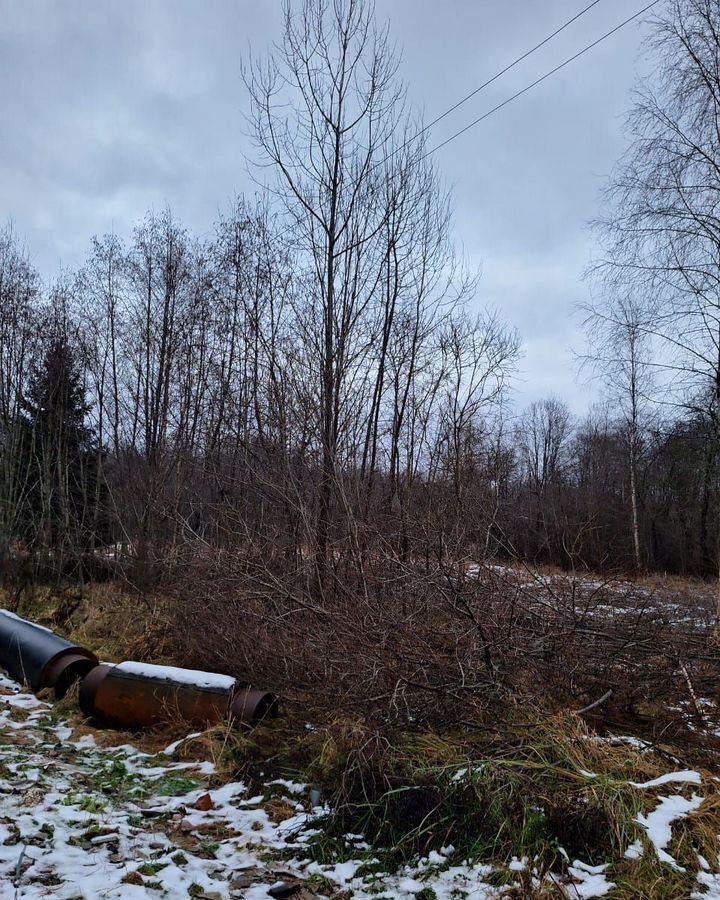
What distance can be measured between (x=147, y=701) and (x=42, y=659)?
1.78 meters

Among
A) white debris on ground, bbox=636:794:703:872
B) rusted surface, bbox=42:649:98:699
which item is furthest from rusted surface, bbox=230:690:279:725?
A: white debris on ground, bbox=636:794:703:872

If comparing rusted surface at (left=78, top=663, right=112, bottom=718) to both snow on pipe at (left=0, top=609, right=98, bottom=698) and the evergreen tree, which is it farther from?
the evergreen tree

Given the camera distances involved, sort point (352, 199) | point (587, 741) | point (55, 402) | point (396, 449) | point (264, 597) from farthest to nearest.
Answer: point (55, 402), point (396, 449), point (352, 199), point (264, 597), point (587, 741)

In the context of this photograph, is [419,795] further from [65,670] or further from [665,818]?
[65,670]

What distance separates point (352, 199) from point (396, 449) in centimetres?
378

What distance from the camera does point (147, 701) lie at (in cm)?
535

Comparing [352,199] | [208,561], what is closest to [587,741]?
[208,561]

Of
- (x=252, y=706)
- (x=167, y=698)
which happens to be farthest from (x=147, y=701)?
(x=252, y=706)

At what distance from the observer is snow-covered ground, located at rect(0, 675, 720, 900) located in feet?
9.46

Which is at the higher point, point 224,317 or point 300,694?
point 224,317

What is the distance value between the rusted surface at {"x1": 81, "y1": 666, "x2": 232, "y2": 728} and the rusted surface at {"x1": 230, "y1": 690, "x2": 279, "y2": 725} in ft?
0.28

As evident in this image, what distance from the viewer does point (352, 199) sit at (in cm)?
854

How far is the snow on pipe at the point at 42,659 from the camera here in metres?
6.29

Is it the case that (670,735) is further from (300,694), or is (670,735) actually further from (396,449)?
(396,449)
